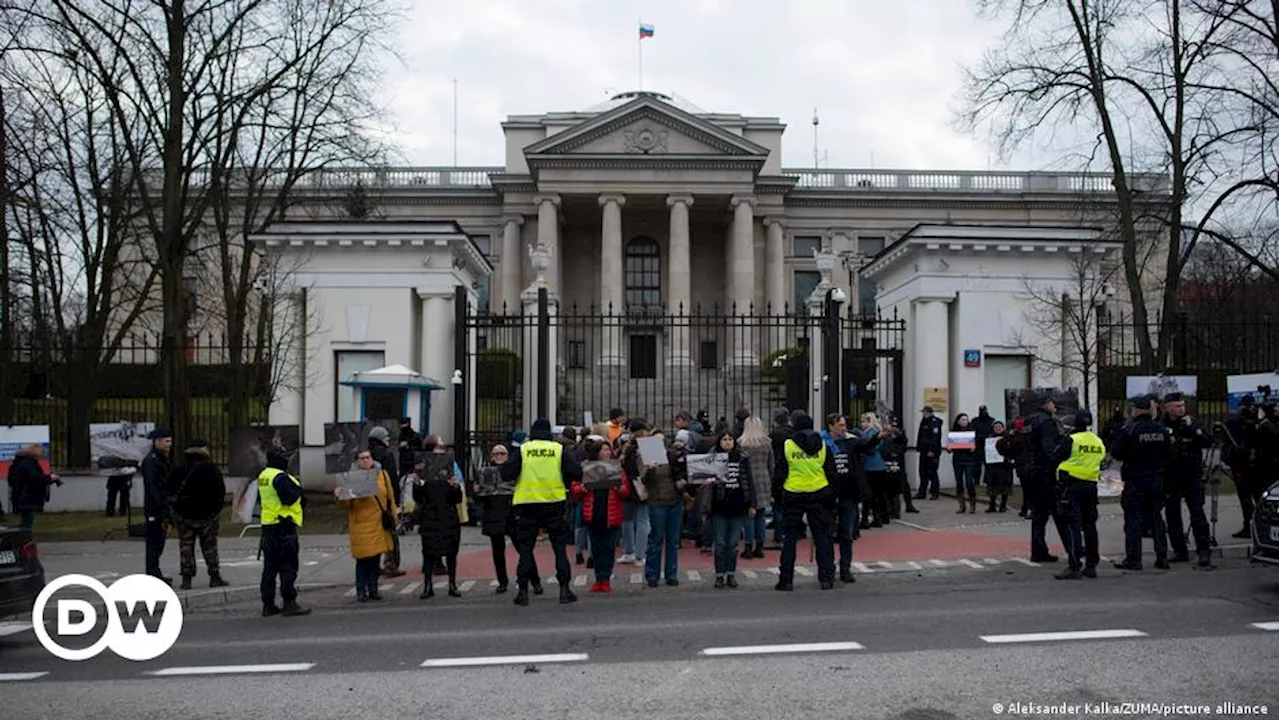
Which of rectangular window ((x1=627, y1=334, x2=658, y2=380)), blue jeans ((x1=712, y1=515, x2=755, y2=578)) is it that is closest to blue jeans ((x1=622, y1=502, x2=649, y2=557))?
blue jeans ((x1=712, y1=515, x2=755, y2=578))

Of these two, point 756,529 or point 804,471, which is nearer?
point 804,471

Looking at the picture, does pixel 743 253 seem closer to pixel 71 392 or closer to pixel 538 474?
pixel 71 392

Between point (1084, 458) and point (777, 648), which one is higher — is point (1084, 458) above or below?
above

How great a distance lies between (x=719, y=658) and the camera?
8.22 m

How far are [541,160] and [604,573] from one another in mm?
43954

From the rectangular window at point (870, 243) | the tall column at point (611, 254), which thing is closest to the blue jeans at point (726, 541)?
the tall column at point (611, 254)

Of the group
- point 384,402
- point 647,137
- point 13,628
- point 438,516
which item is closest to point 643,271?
point 647,137

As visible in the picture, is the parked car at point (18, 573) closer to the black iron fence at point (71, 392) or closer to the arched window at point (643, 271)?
the black iron fence at point (71, 392)

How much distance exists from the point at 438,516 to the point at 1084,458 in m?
7.12

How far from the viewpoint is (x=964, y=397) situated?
21734mm

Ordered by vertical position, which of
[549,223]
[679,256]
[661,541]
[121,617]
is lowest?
[121,617]

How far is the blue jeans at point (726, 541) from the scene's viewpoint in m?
12.2

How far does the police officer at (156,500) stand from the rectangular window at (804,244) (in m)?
49.7

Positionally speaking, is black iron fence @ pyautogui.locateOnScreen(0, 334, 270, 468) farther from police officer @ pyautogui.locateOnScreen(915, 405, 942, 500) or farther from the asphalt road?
police officer @ pyautogui.locateOnScreen(915, 405, 942, 500)
